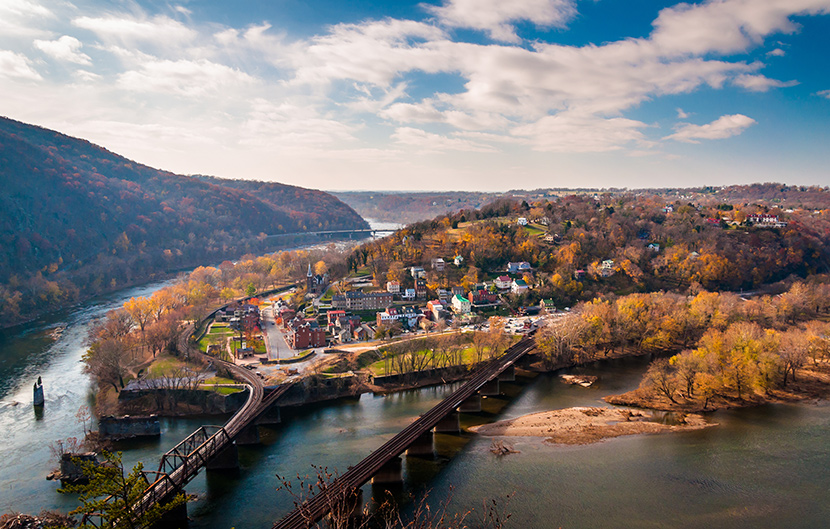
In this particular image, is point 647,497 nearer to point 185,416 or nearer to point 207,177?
point 185,416

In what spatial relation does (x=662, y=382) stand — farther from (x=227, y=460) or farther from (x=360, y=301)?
(x=360, y=301)

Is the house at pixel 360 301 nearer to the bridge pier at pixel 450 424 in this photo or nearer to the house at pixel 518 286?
the house at pixel 518 286

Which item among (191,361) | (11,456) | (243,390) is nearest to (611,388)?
(243,390)

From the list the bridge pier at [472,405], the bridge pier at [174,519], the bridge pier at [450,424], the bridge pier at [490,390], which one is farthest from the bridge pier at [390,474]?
the bridge pier at [490,390]

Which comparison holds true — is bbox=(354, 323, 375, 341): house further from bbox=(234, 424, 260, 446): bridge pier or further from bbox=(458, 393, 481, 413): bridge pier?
bbox=(234, 424, 260, 446): bridge pier

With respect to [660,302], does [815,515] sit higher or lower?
lower

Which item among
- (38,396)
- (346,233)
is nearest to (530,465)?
(38,396)
